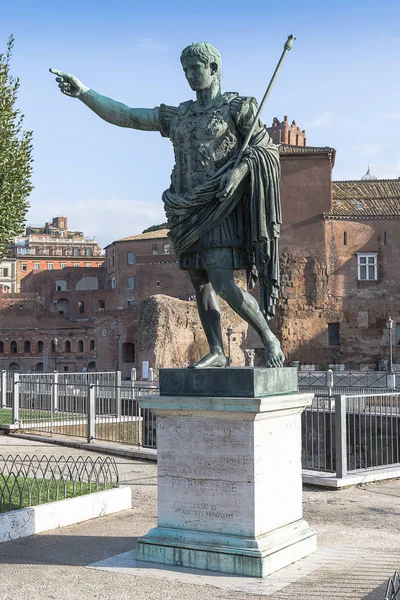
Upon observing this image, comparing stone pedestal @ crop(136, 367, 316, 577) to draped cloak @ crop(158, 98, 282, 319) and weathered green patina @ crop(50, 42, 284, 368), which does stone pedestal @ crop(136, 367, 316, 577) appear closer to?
weathered green patina @ crop(50, 42, 284, 368)

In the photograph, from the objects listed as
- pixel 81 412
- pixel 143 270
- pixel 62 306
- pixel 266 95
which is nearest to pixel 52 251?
pixel 62 306

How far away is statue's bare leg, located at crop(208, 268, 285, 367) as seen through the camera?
5.61 meters

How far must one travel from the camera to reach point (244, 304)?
5.66 m

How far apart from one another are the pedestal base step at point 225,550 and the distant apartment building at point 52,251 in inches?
3436

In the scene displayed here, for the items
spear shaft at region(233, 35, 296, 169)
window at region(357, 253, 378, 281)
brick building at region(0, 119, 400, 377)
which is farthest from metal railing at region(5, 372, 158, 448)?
window at region(357, 253, 378, 281)

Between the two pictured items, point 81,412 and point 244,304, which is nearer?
point 244,304

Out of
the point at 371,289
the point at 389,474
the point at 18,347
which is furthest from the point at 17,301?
the point at 389,474

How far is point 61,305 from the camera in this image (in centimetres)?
8319

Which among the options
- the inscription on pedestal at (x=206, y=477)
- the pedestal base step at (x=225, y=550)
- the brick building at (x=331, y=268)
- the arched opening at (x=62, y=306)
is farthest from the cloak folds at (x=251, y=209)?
the arched opening at (x=62, y=306)

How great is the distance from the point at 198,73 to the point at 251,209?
1063 millimetres

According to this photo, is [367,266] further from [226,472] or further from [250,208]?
[226,472]

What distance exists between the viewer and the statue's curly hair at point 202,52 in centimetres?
566

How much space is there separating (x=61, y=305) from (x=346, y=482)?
248ft

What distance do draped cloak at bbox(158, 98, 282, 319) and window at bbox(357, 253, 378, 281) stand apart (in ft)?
121
